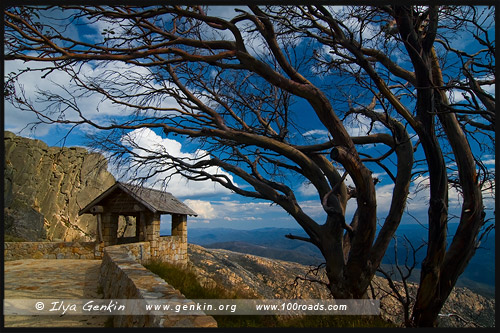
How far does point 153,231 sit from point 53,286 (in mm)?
6427

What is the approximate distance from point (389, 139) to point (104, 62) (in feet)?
16.6

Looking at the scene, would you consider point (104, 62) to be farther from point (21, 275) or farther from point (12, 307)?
point (21, 275)

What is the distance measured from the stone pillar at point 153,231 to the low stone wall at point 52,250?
1788 millimetres

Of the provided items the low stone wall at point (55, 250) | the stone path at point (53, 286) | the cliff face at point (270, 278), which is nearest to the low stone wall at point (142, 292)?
the stone path at point (53, 286)

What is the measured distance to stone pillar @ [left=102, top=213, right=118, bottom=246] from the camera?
45.3ft

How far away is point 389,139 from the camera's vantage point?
20.1ft

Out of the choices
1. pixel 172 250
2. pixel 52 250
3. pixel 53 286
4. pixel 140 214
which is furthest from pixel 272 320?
pixel 52 250

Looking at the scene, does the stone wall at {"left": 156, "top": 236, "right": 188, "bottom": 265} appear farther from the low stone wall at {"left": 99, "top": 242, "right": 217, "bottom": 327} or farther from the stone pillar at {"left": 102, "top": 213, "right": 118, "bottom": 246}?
the low stone wall at {"left": 99, "top": 242, "right": 217, "bottom": 327}

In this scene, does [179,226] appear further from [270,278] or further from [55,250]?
[270,278]

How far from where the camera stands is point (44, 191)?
30344 mm

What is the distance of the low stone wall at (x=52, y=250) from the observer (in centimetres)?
1262

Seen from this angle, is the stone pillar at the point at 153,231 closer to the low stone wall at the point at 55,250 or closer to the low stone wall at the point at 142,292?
the low stone wall at the point at 55,250

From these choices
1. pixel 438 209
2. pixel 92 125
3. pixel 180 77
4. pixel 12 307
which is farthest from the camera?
pixel 180 77

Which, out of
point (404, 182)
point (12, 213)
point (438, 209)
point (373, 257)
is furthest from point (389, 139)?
point (12, 213)
